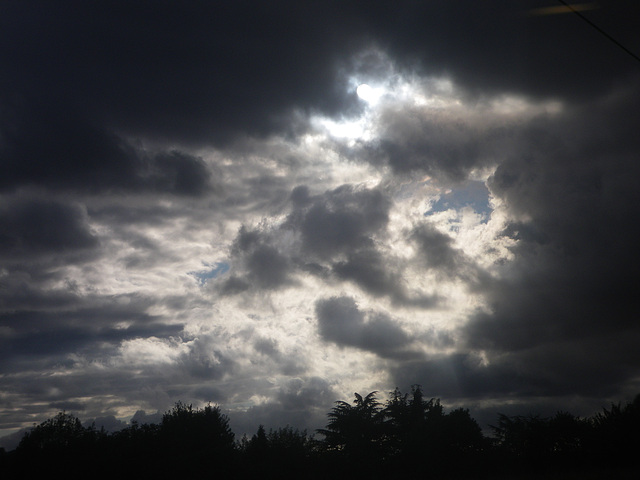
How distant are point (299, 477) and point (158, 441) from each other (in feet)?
63.9

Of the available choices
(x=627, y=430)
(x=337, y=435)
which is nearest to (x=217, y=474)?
(x=337, y=435)

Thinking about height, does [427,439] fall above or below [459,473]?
above

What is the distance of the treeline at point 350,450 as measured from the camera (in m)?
62.3

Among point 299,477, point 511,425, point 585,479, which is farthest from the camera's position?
point 511,425

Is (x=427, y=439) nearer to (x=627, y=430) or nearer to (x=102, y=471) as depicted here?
(x=627, y=430)

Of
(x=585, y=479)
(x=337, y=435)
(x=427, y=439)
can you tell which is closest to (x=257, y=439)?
(x=337, y=435)

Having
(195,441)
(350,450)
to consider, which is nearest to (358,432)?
(350,450)

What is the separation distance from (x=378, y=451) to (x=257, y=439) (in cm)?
1976

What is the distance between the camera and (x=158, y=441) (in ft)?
218

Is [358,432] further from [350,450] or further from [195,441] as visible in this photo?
[195,441]

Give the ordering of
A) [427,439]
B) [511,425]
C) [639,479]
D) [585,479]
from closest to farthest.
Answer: [639,479] → [585,479] → [427,439] → [511,425]

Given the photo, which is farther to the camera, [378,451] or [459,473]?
[378,451]

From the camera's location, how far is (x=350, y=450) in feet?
257

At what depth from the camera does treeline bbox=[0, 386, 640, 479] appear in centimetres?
6228
